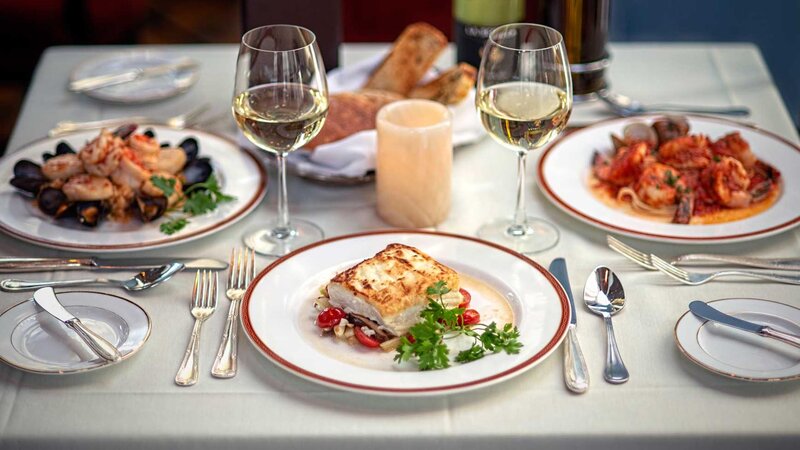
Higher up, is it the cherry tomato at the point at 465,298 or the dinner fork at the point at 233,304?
the cherry tomato at the point at 465,298

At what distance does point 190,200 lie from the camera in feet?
5.81

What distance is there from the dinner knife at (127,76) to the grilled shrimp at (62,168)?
23.9 inches

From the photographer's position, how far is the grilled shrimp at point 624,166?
1.85 metres

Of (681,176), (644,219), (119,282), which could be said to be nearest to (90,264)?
(119,282)

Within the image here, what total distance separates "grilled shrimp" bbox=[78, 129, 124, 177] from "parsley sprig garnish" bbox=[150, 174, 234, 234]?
8 centimetres

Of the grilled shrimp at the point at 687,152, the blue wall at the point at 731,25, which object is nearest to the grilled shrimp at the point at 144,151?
the grilled shrimp at the point at 687,152

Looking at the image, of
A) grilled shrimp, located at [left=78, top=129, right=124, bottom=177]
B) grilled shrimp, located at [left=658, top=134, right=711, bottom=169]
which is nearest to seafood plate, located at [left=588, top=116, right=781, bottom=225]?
grilled shrimp, located at [left=658, top=134, right=711, bottom=169]

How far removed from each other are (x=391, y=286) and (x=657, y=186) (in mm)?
650

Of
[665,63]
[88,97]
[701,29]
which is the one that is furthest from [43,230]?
[701,29]

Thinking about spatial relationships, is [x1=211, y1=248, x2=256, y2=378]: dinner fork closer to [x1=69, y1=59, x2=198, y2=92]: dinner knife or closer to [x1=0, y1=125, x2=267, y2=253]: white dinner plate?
[x1=0, y1=125, x2=267, y2=253]: white dinner plate

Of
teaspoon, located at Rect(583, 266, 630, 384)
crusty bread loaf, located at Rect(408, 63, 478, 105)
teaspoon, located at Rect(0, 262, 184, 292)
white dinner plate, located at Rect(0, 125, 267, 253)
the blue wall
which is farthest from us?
the blue wall

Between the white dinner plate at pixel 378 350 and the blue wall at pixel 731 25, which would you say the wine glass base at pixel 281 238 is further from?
the blue wall at pixel 731 25

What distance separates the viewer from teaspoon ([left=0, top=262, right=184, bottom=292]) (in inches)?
61.1

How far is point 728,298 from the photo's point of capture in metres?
1.46
